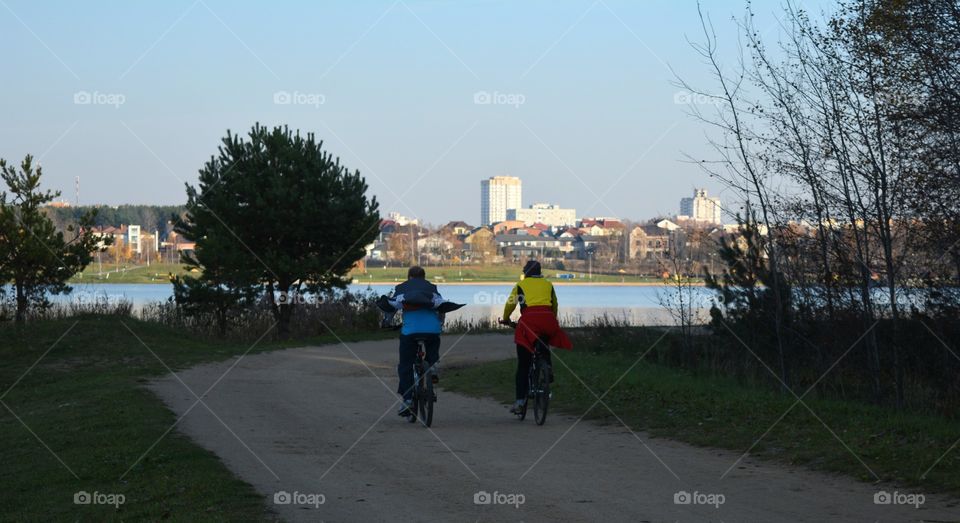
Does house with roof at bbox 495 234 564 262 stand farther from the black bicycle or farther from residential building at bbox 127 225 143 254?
the black bicycle

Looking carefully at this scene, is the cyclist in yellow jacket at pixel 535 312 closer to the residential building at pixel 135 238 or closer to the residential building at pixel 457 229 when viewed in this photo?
the residential building at pixel 457 229

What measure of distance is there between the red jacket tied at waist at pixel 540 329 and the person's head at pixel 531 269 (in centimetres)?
44

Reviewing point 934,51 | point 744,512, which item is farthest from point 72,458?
point 934,51

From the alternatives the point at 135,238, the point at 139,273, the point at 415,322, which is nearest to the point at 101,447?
the point at 415,322

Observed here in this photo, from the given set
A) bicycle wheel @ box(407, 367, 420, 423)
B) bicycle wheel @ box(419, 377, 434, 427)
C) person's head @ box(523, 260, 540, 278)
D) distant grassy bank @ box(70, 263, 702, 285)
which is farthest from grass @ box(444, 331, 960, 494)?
distant grassy bank @ box(70, 263, 702, 285)

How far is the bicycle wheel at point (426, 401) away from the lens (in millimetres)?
13133

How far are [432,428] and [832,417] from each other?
4671mm

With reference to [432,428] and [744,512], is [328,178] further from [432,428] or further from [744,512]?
[744,512]

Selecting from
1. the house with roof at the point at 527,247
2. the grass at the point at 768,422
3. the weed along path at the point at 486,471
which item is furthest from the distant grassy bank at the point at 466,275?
the weed along path at the point at 486,471

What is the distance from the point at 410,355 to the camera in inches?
532

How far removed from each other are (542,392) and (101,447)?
5.19 metres

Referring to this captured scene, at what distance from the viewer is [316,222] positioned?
35719mm

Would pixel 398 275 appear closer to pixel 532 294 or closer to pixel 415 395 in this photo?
pixel 415 395

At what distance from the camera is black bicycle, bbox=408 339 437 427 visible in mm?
13172
